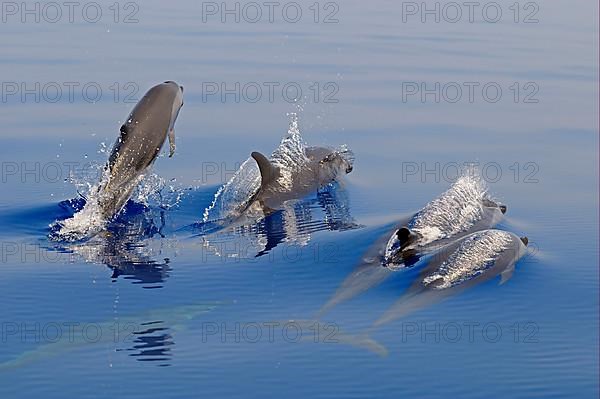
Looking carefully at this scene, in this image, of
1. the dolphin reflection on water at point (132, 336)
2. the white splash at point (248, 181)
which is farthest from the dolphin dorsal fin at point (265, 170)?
the dolphin reflection on water at point (132, 336)

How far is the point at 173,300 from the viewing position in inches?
387

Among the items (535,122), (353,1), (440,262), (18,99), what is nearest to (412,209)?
(440,262)

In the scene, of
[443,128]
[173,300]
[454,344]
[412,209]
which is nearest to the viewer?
[454,344]

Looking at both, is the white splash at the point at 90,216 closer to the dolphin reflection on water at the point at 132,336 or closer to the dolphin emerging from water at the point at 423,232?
the dolphin reflection on water at the point at 132,336

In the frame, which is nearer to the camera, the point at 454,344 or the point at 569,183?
the point at 454,344

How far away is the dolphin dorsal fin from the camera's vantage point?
1378 centimetres

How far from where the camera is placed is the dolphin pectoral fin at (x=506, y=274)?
34.9 ft

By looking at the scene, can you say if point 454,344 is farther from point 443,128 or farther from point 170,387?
point 443,128

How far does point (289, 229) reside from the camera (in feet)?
41.8

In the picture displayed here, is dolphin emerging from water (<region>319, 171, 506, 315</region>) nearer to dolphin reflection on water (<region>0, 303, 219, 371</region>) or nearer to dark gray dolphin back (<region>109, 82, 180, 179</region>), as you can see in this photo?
dolphin reflection on water (<region>0, 303, 219, 371</region>)

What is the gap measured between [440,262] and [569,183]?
561cm

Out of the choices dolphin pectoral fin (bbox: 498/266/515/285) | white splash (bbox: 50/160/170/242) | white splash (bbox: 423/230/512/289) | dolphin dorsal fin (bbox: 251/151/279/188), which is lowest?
dolphin pectoral fin (bbox: 498/266/515/285)

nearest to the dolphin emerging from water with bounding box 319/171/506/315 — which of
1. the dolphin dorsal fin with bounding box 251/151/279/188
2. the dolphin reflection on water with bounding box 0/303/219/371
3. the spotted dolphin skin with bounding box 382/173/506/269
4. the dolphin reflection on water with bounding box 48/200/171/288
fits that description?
the spotted dolphin skin with bounding box 382/173/506/269

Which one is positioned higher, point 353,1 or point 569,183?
point 353,1
